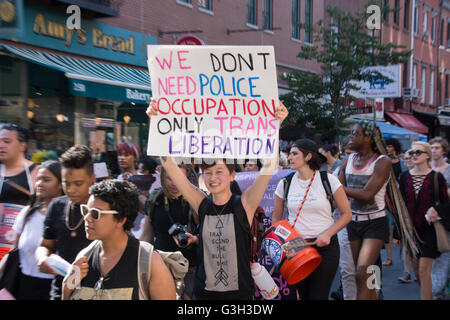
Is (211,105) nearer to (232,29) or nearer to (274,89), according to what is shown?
(274,89)

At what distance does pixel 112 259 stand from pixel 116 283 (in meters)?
0.15

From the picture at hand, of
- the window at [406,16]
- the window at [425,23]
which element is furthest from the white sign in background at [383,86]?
the window at [425,23]

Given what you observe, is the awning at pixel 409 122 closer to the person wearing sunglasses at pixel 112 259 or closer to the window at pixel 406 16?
the window at pixel 406 16

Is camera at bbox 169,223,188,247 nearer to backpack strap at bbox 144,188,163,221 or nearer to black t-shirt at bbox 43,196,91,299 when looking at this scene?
backpack strap at bbox 144,188,163,221

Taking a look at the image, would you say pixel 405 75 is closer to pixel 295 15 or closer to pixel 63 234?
pixel 295 15

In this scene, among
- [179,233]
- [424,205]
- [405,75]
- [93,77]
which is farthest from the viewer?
[405,75]

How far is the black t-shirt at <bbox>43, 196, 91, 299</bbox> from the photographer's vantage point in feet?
10.5

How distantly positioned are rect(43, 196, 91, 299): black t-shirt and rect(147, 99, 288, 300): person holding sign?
80cm

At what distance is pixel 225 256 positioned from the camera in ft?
10.5

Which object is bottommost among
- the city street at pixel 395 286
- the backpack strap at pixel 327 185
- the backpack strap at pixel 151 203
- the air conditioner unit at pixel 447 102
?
the city street at pixel 395 286

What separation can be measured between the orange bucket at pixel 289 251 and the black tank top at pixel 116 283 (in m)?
1.61

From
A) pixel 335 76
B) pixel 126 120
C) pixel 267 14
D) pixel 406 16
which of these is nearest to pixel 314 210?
pixel 126 120

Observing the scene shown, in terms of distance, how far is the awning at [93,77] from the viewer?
30.6 feet
